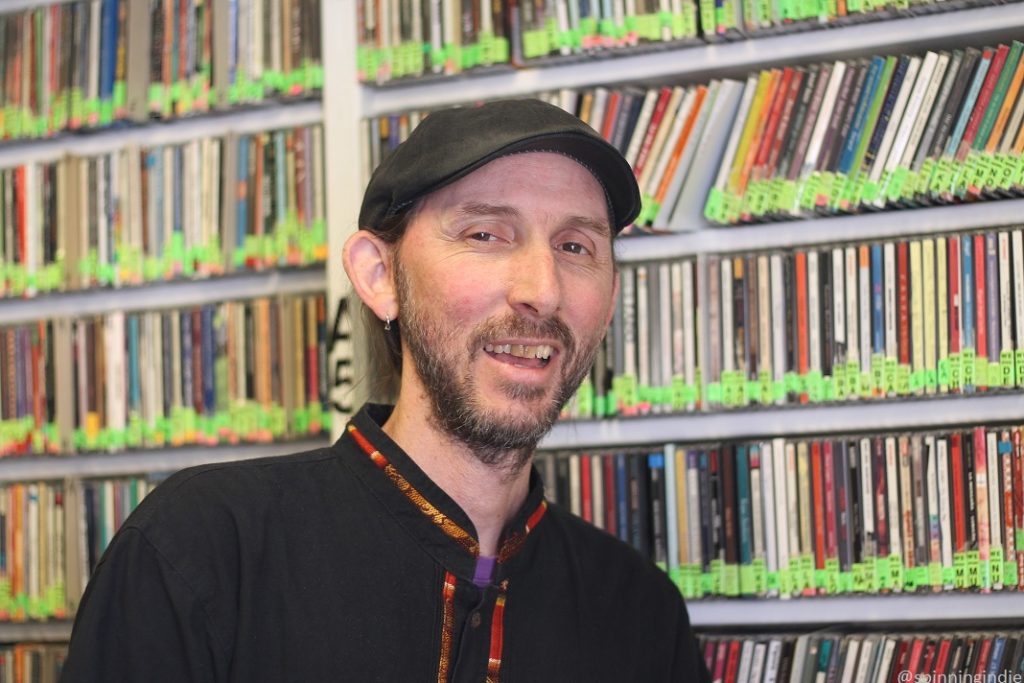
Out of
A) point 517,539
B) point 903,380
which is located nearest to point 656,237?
point 903,380

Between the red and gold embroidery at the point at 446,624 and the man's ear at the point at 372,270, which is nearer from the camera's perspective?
the red and gold embroidery at the point at 446,624

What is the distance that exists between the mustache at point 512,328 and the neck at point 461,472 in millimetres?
123

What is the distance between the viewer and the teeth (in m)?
1.57

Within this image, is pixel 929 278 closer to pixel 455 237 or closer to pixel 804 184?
pixel 804 184

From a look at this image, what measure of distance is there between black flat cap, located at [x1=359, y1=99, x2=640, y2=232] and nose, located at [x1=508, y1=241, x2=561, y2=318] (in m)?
0.13

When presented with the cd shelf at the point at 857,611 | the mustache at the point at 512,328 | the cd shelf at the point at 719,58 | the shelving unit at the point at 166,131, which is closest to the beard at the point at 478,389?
the mustache at the point at 512,328

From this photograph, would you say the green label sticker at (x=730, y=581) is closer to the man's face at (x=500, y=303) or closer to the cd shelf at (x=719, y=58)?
the man's face at (x=500, y=303)

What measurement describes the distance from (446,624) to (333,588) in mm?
148

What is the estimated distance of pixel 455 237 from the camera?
1.59 meters

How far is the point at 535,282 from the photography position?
1.54 meters

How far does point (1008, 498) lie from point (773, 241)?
61 centimetres

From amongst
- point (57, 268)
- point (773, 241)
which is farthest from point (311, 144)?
point (773, 241)

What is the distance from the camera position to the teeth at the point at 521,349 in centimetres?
157

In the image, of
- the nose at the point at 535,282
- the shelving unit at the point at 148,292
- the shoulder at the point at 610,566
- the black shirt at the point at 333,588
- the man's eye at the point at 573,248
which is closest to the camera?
the black shirt at the point at 333,588
